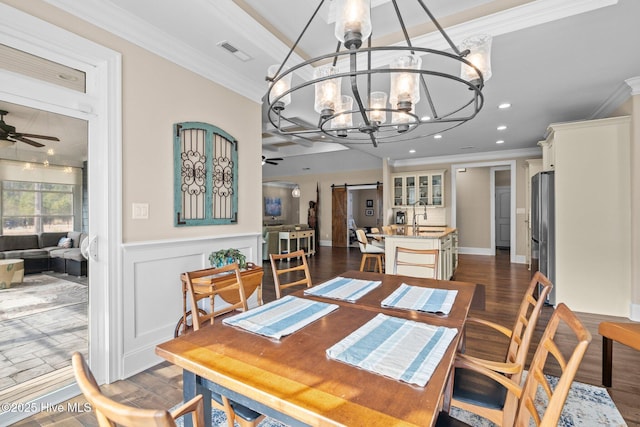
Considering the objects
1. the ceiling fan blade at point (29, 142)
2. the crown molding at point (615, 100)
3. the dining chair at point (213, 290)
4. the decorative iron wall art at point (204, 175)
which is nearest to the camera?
the dining chair at point (213, 290)

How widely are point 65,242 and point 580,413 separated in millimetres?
3542

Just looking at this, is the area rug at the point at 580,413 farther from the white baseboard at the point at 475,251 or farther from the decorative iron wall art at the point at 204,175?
the white baseboard at the point at 475,251

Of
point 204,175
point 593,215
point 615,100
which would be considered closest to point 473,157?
point 615,100

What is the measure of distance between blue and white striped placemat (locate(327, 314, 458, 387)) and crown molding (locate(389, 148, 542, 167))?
7125 mm

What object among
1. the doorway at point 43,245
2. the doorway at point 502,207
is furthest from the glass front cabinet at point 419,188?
the doorway at point 43,245

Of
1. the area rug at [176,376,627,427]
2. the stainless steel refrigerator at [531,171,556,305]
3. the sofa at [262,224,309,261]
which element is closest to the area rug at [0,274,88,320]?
the area rug at [176,376,627,427]

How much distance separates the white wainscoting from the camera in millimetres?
2314

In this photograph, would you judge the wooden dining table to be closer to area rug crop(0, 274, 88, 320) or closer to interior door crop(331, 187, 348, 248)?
area rug crop(0, 274, 88, 320)

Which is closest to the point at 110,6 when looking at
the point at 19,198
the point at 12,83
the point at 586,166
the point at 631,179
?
the point at 12,83

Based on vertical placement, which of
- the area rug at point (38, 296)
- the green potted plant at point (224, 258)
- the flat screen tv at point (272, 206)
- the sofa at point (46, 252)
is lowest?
the area rug at point (38, 296)

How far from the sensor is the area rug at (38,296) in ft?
6.14

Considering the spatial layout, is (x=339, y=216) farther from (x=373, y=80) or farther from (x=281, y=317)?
(x=281, y=317)

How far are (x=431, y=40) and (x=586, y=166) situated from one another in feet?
8.97

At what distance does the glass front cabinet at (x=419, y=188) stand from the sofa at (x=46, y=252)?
23.6ft
